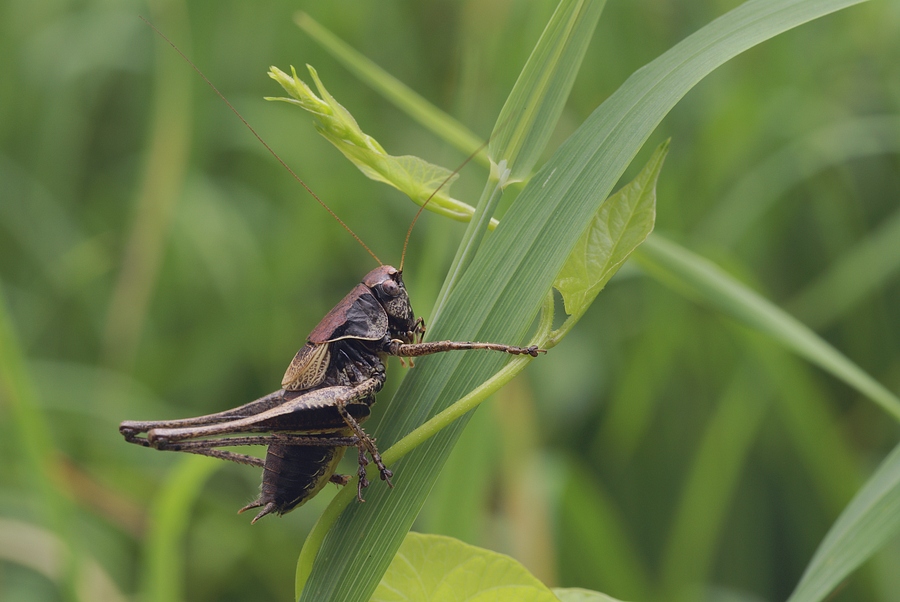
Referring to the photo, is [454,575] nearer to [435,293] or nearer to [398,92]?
[398,92]

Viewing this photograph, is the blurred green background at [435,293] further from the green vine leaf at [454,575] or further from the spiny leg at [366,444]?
the green vine leaf at [454,575]

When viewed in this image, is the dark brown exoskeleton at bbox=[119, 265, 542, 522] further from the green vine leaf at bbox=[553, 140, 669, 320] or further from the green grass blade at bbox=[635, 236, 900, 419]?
the green grass blade at bbox=[635, 236, 900, 419]

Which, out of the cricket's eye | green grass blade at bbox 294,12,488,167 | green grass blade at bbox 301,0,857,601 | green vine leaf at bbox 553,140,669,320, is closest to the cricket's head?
the cricket's eye

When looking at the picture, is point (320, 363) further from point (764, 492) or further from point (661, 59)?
point (764, 492)

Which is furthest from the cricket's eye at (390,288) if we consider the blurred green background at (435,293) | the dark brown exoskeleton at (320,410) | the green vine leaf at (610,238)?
the green vine leaf at (610,238)

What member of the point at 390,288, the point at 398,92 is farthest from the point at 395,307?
the point at 398,92

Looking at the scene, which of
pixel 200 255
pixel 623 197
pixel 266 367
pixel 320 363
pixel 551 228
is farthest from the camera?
pixel 200 255

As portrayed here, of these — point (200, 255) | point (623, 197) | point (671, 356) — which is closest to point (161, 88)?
point (200, 255)
